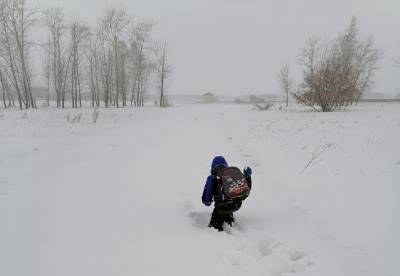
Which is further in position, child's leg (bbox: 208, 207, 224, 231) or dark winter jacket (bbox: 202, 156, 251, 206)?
child's leg (bbox: 208, 207, 224, 231)

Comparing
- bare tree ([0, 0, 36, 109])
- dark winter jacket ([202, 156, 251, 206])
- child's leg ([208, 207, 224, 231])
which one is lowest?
child's leg ([208, 207, 224, 231])

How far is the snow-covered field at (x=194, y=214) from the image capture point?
331cm

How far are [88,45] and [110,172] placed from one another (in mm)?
43926

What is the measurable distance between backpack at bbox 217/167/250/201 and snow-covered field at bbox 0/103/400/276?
655mm

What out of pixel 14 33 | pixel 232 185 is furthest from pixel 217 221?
pixel 14 33

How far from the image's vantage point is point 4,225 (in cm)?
390

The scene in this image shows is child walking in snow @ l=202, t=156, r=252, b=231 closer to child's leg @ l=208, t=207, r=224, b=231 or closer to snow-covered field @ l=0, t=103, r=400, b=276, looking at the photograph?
child's leg @ l=208, t=207, r=224, b=231

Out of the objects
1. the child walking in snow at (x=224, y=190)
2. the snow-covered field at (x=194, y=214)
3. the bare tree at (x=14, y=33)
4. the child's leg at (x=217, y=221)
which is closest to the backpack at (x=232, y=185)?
the child walking in snow at (x=224, y=190)

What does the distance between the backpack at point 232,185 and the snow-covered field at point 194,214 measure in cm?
66

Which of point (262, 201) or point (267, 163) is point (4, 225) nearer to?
point (262, 201)

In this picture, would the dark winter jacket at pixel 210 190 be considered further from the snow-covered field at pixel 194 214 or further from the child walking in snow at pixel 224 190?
the snow-covered field at pixel 194 214

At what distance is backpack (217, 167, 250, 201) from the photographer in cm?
411

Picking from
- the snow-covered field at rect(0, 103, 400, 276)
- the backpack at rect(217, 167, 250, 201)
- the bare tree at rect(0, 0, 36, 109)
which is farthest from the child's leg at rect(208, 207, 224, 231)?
the bare tree at rect(0, 0, 36, 109)

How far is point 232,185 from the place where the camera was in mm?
4121
